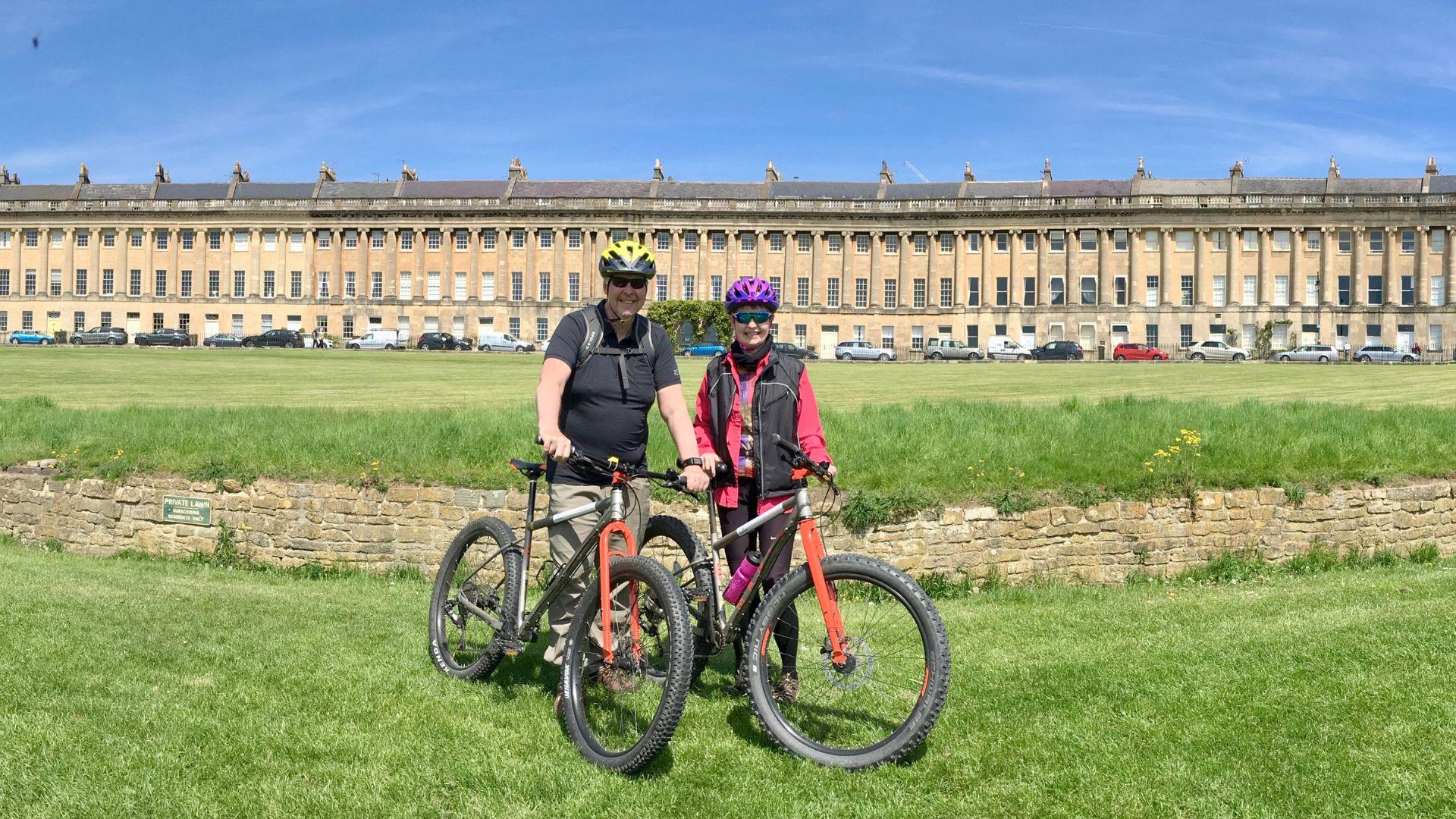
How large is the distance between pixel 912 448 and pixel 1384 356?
2531 inches

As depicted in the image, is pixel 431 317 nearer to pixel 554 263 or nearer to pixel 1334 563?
pixel 554 263

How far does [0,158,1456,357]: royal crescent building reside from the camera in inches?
3044

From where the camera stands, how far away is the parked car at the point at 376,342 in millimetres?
76125

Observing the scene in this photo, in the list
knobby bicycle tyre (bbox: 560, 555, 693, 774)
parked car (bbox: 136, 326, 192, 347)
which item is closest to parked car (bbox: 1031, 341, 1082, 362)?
parked car (bbox: 136, 326, 192, 347)

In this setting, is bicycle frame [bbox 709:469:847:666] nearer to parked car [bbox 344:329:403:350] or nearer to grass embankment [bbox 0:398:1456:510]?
grass embankment [bbox 0:398:1456:510]

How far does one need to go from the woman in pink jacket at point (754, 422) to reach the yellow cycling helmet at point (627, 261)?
0.49 metres

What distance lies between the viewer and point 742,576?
230 inches

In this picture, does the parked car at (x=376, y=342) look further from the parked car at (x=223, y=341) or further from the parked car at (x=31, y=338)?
the parked car at (x=31, y=338)

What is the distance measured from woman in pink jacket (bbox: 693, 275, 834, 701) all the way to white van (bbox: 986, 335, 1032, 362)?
204 ft

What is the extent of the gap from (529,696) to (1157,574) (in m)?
7.71

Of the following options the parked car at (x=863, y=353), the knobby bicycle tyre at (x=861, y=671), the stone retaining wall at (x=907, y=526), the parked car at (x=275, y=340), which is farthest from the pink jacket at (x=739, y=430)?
the parked car at (x=275, y=340)

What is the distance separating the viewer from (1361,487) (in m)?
12.5

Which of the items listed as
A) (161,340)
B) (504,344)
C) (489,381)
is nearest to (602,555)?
(489,381)

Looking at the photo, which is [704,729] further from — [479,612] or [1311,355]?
[1311,355]
